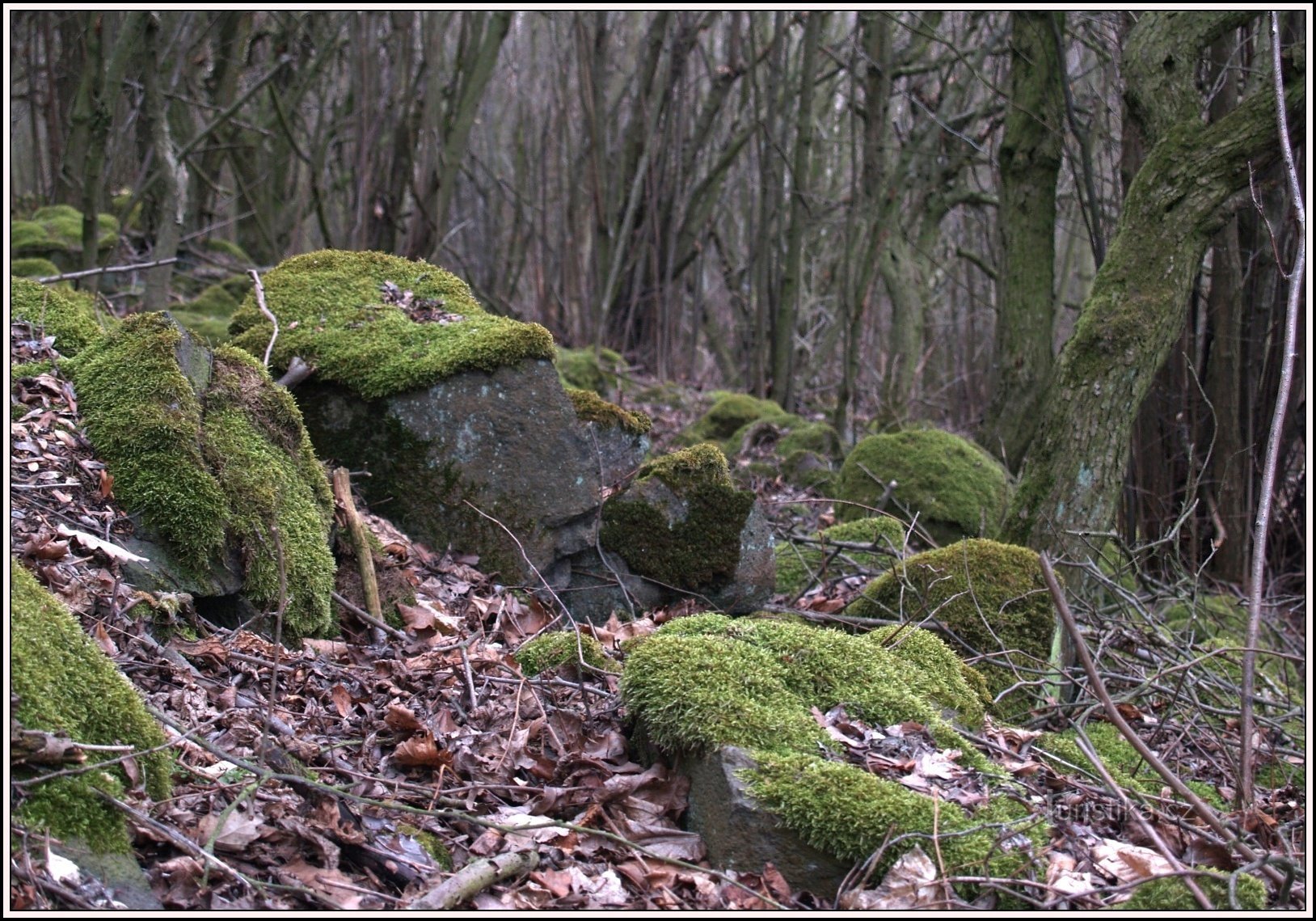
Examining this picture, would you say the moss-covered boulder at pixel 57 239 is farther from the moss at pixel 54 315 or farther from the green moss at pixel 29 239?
the moss at pixel 54 315

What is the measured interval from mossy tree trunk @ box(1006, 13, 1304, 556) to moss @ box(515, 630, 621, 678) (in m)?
2.68

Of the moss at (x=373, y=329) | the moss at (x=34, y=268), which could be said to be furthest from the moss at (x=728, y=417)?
the moss at (x=34, y=268)

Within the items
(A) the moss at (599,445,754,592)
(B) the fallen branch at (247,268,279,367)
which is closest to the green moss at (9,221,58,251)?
(B) the fallen branch at (247,268,279,367)

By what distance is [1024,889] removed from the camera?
2.69 m

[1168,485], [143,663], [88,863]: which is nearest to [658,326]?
[1168,485]

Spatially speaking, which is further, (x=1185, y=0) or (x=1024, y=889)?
(x=1185, y=0)

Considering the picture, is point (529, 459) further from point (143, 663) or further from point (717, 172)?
point (717, 172)

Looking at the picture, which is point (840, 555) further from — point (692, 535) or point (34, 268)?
point (34, 268)

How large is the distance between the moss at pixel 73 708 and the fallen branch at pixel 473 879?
2.31 feet

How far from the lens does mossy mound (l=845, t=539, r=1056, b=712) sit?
4887 millimetres

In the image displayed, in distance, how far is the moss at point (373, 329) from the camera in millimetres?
5336

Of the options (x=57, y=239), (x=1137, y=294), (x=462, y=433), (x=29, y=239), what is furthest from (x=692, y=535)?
(x=29, y=239)

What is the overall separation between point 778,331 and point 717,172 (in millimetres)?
2123

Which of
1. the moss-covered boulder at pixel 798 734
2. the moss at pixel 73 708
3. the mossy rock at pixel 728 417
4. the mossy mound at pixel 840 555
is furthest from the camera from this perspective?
the mossy rock at pixel 728 417
